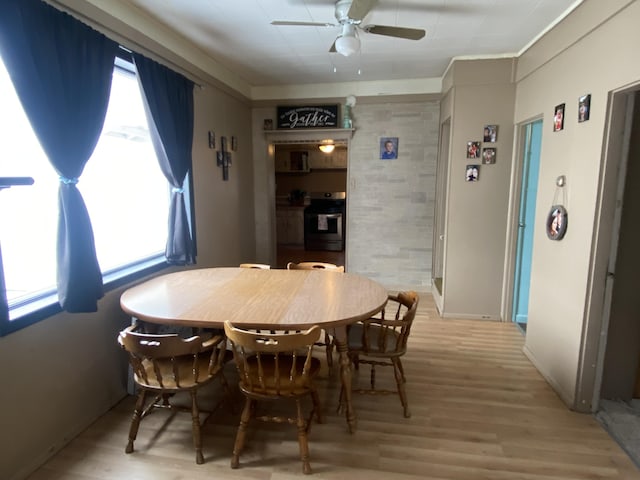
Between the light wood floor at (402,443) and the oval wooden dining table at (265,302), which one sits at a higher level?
the oval wooden dining table at (265,302)

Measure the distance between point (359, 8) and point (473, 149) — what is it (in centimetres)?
202

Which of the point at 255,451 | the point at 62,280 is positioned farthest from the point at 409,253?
the point at 62,280

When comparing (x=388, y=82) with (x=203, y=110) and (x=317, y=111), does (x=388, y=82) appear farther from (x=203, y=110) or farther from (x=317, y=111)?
(x=203, y=110)

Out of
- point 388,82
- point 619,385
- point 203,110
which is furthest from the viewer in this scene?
point 388,82

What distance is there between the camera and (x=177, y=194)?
3049mm

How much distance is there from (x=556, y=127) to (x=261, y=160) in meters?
3.40

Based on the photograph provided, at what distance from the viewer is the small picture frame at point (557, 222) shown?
2.48 m

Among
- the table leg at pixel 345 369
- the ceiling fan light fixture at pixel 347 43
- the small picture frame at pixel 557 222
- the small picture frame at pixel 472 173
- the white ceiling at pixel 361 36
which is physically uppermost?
the white ceiling at pixel 361 36

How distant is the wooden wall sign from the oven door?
2.68 metres

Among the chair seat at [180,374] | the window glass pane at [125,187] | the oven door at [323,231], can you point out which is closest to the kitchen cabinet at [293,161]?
the oven door at [323,231]

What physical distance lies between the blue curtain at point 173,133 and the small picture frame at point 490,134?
109 inches

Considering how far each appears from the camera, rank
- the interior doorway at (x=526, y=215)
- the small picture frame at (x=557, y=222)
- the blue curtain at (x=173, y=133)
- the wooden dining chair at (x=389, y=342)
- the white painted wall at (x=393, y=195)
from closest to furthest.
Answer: the wooden dining chair at (x=389, y=342) → the small picture frame at (x=557, y=222) → the blue curtain at (x=173, y=133) → the interior doorway at (x=526, y=215) → the white painted wall at (x=393, y=195)

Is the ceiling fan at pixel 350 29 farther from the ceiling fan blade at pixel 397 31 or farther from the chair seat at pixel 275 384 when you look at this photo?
the chair seat at pixel 275 384

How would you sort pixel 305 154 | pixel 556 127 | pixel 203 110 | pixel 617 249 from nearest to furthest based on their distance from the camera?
pixel 617 249 < pixel 556 127 < pixel 203 110 < pixel 305 154
